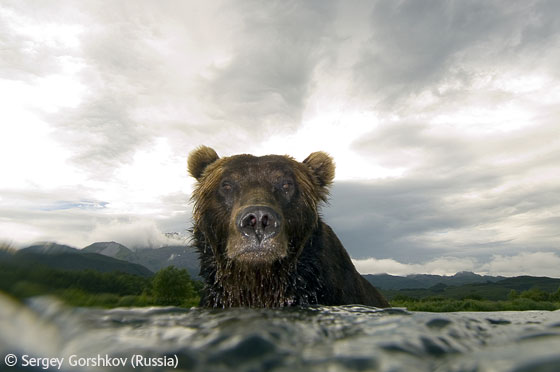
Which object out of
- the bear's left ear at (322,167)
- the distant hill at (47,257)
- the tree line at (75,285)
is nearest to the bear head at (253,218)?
the bear's left ear at (322,167)

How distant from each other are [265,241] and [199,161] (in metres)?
3.45

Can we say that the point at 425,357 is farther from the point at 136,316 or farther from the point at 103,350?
the point at 136,316

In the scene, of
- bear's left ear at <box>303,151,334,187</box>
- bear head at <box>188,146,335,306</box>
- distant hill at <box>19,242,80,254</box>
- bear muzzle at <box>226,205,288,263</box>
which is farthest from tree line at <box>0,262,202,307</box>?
bear's left ear at <box>303,151,334,187</box>

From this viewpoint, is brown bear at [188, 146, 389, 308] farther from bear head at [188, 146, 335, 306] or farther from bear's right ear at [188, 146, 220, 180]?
bear's right ear at [188, 146, 220, 180]

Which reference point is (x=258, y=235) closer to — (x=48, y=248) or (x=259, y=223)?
(x=259, y=223)

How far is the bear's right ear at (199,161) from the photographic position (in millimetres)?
7855

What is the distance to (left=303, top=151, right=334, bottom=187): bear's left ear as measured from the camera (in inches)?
309

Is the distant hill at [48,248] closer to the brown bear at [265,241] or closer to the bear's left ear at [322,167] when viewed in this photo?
the brown bear at [265,241]

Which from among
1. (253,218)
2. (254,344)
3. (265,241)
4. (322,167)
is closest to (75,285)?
(254,344)

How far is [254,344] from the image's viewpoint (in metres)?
2.58

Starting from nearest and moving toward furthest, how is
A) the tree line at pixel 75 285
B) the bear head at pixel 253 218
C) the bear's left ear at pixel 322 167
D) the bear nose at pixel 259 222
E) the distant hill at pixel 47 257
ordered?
the tree line at pixel 75 285 → the distant hill at pixel 47 257 → the bear nose at pixel 259 222 → the bear head at pixel 253 218 → the bear's left ear at pixel 322 167

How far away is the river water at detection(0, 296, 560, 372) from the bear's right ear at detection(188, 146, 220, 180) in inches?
190

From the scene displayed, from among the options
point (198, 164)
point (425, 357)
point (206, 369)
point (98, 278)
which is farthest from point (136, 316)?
point (198, 164)

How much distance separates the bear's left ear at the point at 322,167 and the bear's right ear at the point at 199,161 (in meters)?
2.19
